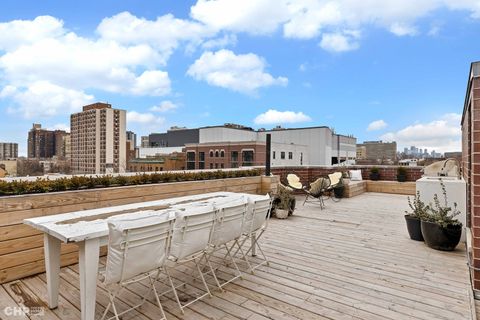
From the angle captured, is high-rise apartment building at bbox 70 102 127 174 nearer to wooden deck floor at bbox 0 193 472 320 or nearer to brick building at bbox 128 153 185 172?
brick building at bbox 128 153 185 172

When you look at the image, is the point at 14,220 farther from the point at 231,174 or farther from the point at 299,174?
the point at 299,174

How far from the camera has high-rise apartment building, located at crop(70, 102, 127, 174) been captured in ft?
145

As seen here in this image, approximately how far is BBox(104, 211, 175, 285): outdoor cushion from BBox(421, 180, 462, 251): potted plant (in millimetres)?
3747

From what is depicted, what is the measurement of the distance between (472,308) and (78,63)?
12.7 metres

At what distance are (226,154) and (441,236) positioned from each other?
44.8 m

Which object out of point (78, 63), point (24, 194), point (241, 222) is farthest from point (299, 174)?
point (78, 63)

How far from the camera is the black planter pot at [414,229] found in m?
4.30

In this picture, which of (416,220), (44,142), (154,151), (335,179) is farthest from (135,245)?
(154,151)

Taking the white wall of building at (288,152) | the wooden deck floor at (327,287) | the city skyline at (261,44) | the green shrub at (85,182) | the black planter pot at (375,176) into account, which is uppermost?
the city skyline at (261,44)

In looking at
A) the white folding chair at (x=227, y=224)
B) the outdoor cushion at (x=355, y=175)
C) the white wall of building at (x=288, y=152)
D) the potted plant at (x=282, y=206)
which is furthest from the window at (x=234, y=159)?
the white folding chair at (x=227, y=224)

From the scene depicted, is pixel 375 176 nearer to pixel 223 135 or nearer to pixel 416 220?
pixel 416 220

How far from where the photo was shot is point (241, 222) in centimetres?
287

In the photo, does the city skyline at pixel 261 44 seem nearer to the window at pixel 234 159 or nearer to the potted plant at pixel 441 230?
the potted plant at pixel 441 230

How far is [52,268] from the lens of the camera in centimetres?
236
